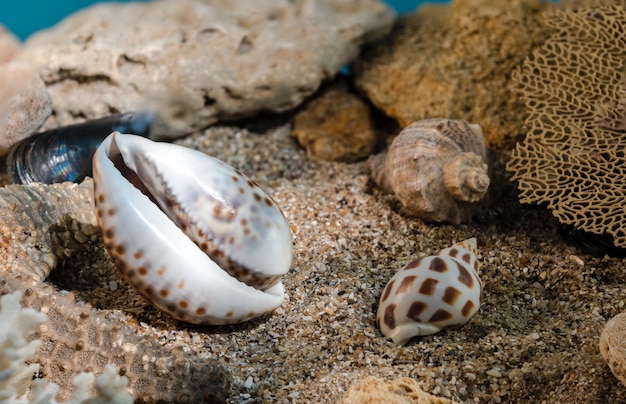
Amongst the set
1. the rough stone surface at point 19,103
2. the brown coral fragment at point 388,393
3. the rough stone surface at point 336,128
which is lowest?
the rough stone surface at point 336,128

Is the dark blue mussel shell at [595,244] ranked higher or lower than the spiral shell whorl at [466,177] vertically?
lower

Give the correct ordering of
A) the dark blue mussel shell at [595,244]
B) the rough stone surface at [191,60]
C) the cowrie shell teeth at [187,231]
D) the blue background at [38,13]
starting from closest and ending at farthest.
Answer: the cowrie shell teeth at [187,231]
the dark blue mussel shell at [595,244]
the rough stone surface at [191,60]
the blue background at [38,13]

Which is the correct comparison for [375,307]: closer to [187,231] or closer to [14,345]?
[187,231]

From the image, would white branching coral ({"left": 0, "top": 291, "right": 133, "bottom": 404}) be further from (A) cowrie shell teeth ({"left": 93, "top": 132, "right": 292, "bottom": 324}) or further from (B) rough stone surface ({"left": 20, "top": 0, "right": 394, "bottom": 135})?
(B) rough stone surface ({"left": 20, "top": 0, "right": 394, "bottom": 135})

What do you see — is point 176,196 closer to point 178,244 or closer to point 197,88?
point 178,244

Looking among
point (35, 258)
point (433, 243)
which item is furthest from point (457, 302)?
point (35, 258)

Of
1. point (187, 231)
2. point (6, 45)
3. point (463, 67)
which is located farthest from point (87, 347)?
point (463, 67)

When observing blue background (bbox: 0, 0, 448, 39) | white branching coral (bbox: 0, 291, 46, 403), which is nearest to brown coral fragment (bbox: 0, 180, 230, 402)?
white branching coral (bbox: 0, 291, 46, 403)

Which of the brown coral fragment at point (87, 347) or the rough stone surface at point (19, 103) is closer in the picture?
the brown coral fragment at point (87, 347)

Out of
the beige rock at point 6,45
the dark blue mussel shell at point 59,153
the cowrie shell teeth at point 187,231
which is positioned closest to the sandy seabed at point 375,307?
the cowrie shell teeth at point 187,231

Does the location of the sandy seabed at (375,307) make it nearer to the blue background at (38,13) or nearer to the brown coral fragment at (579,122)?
the brown coral fragment at (579,122)
